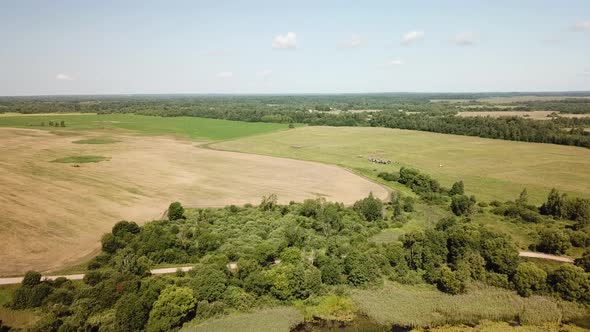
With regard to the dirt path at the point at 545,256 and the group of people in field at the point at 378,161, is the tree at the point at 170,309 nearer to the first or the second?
the dirt path at the point at 545,256

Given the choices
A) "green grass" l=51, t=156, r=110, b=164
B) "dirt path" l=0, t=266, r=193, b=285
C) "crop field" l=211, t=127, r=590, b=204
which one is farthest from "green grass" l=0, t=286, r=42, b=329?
"crop field" l=211, t=127, r=590, b=204

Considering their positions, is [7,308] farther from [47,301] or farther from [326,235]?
[326,235]

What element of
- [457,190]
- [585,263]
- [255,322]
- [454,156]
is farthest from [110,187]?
[454,156]

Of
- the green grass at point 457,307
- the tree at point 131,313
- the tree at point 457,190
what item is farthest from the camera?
the tree at point 457,190

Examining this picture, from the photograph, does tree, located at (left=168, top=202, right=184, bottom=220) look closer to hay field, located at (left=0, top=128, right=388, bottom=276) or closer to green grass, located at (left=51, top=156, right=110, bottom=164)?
hay field, located at (left=0, top=128, right=388, bottom=276)

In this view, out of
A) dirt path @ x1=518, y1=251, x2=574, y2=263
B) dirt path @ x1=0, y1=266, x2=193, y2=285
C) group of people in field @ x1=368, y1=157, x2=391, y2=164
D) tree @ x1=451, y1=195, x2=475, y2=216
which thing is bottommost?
dirt path @ x1=518, y1=251, x2=574, y2=263

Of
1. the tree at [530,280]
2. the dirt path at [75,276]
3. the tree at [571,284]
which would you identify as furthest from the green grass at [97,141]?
the tree at [571,284]
